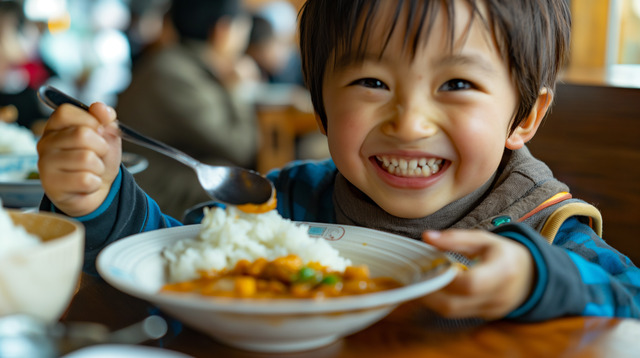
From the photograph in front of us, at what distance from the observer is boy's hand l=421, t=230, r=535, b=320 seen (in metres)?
0.78

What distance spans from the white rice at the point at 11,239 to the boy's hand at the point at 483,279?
47 cm

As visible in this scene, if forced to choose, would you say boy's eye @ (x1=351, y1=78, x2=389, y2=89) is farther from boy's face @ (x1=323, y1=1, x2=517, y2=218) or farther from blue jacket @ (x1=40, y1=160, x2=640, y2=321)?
blue jacket @ (x1=40, y1=160, x2=640, y2=321)

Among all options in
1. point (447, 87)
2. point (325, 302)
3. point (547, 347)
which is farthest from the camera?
point (447, 87)

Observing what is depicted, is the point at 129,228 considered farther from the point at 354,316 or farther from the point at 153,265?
the point at 354,316

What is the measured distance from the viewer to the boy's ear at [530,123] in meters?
1.29

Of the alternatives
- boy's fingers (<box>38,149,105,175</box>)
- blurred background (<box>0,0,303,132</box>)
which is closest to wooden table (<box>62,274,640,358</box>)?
boy's fingers (<box>38,149,105,175</box>)

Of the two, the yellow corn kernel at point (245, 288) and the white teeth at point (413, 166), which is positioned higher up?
the yellow corn kernel at point (245, 288)

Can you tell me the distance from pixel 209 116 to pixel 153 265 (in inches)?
121

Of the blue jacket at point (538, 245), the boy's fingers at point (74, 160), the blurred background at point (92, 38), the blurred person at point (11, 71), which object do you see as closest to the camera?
the blue jacket at point (538, 245)

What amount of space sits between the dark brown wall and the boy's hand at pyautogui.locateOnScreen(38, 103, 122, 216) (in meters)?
1.70

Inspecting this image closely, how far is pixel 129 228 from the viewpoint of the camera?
45.7 inches

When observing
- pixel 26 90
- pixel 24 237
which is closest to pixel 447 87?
pixel 24 237

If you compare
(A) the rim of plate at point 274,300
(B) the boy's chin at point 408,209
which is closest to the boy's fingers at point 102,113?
(A) the rim of plate at point 274,300

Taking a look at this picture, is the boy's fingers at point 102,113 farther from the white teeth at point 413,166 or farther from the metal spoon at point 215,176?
the white teeth at point 413,166
